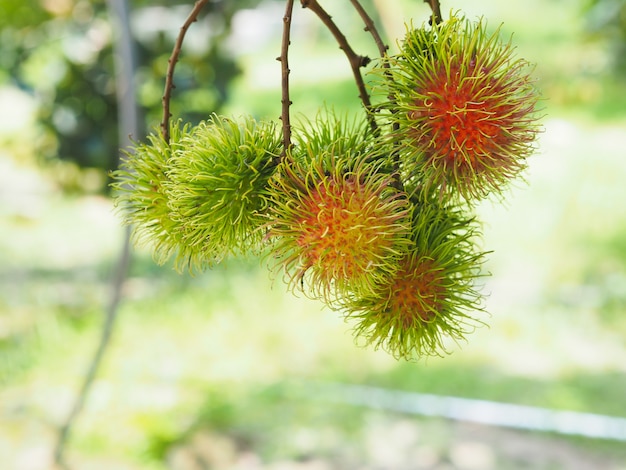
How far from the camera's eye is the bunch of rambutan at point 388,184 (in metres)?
0.46

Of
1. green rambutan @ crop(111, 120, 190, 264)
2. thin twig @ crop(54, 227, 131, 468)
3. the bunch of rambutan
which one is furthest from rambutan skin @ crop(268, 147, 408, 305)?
thin twig @ crop(54, 227, 131, 468)

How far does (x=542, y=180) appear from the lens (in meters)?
2.68

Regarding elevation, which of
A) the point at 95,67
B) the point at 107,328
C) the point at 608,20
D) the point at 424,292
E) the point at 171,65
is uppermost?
the point at 608,20

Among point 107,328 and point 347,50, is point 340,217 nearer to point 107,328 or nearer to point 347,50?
point 347,50

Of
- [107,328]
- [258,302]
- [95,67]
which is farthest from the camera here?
[258,302]

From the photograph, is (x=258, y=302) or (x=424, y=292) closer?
(x=424, y=292)

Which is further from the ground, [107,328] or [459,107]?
[459,107]

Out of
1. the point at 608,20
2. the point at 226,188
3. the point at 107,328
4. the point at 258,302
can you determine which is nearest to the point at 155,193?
the point at 226,188

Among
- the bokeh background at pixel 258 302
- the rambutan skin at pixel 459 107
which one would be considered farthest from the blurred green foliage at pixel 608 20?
the rambutan skin at pixel 459 107

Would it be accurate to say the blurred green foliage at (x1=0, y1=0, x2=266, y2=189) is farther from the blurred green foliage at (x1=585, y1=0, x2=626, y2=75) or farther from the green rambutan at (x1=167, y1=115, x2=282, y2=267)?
the green rambutan at (x1=167, y1=115, x2=282, y2=267)

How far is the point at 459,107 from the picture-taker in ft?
1.50

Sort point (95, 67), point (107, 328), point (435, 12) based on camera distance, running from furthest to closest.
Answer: point (95, 67), point (107, 328), point (435, 12)

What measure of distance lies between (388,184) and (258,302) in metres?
2.09

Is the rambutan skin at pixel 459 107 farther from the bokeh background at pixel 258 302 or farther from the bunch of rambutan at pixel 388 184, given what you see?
the bokeh background at pixel 258 302
